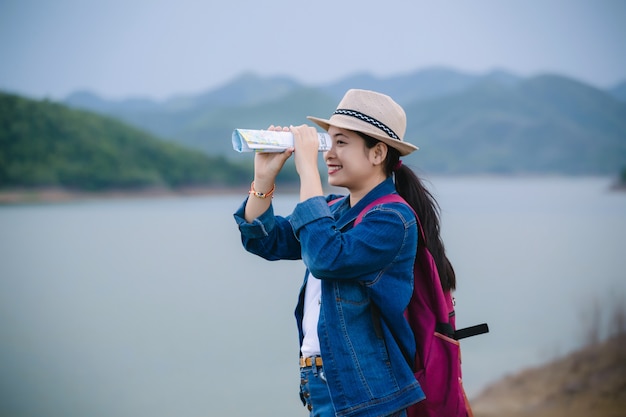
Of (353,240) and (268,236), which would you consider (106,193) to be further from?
(353,240)

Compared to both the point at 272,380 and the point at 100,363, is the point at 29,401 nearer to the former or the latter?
the point at 100,363

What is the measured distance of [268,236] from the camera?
5.22ft

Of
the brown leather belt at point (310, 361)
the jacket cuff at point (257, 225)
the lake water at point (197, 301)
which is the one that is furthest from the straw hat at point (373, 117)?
the lake water at point (197, 301)

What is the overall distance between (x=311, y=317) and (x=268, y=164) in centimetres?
37

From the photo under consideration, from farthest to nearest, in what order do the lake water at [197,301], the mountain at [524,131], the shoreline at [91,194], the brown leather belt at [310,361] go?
the mountain at [524,131]
the shoreline at [91,194]
the lake water at [197,301]
the brown leather belt at [310,361]

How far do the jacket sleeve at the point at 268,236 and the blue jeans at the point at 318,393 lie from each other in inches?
12.9

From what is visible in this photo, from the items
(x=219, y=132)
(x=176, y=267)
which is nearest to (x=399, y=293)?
(x=176, y=267)

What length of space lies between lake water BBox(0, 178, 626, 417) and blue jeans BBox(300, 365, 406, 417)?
347cm

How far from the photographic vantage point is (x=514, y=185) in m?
29.5

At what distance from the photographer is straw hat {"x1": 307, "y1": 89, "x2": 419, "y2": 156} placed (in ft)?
4.78

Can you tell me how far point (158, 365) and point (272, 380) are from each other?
2.13 metres

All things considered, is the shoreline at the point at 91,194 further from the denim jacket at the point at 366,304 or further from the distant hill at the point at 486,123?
the denim jacket at the point at 366,304

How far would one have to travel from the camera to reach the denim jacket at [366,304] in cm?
134

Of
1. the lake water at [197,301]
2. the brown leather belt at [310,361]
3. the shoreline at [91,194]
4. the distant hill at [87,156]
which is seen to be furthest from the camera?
the distant hill at [87,156]
